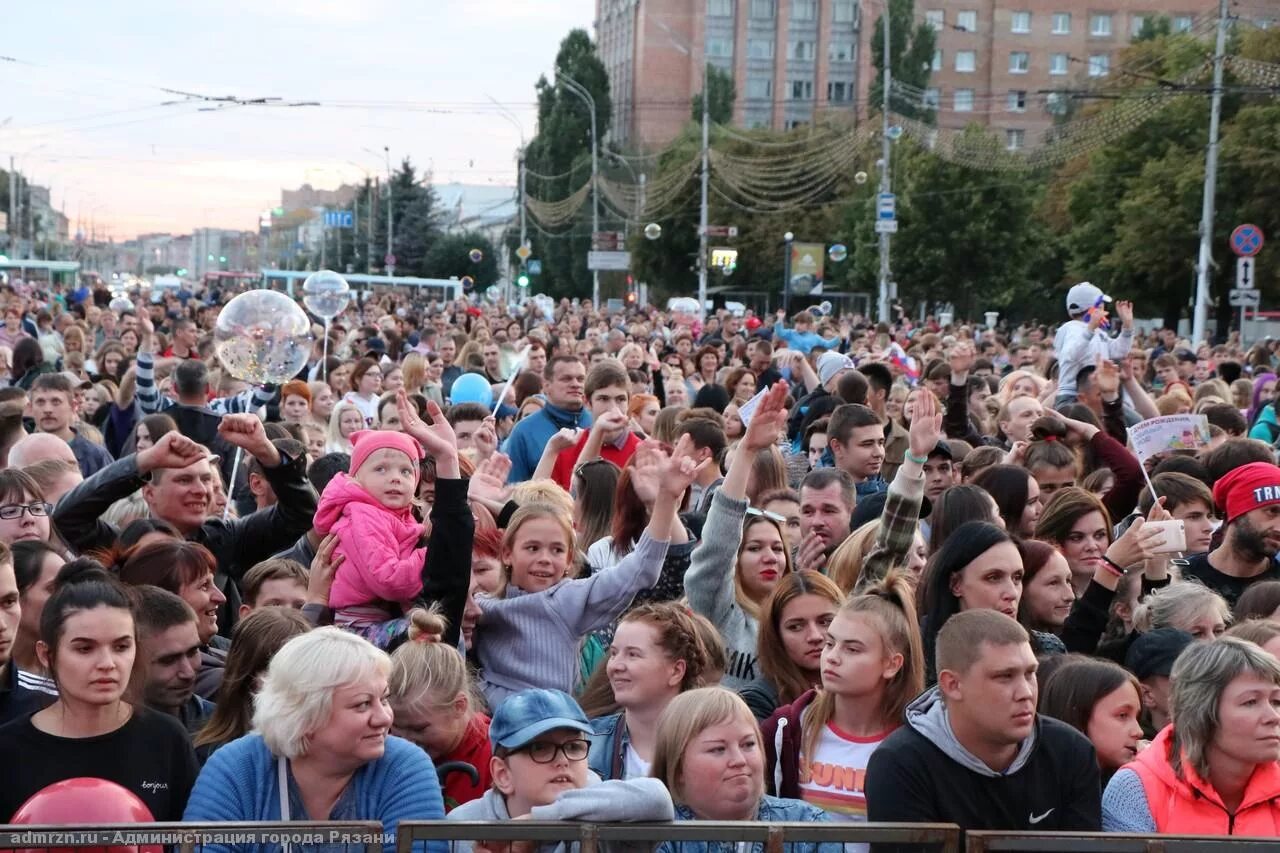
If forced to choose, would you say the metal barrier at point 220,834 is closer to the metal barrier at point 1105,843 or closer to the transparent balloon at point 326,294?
the metal barrier at point 1105,843

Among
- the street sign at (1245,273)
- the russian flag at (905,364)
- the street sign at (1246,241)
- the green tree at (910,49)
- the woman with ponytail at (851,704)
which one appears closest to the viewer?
the woman with ponytail at (851,704)

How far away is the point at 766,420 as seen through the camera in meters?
6.16

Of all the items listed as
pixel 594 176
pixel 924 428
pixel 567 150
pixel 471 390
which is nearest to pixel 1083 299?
pixel 471 390

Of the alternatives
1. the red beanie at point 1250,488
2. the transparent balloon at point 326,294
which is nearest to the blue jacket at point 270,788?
the red beanie at point 1250,488

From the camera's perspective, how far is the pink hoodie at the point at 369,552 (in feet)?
19.6

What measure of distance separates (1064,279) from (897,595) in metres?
59.6

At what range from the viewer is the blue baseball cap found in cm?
416

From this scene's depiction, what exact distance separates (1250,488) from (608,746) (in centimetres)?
356

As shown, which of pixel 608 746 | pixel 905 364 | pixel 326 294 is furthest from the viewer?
pixel 326 294

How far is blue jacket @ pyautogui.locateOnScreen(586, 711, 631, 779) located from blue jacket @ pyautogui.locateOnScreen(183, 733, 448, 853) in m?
0.91

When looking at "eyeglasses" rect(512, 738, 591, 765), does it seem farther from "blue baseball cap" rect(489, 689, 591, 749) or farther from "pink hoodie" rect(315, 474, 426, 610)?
"pink hoodie" rect(315, 474, 426, 610)

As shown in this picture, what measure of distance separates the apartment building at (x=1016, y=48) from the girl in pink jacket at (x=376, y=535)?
97550 millimetres

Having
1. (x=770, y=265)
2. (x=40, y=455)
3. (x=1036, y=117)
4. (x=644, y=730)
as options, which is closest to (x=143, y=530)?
(x=40, y=455)

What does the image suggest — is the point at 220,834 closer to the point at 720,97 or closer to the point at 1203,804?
the point at 1203,804
